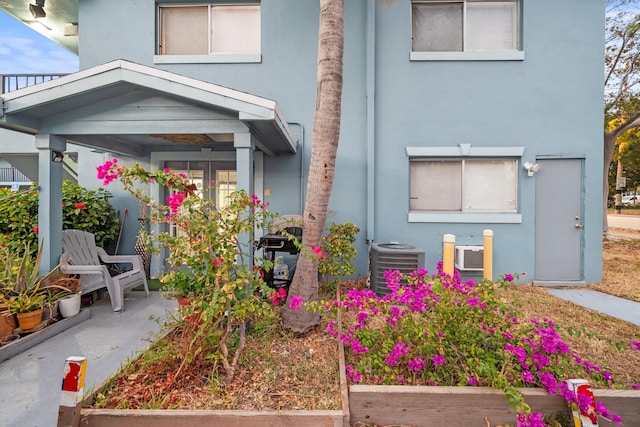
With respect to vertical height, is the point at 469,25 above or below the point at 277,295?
above

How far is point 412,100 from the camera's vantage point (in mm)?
5859

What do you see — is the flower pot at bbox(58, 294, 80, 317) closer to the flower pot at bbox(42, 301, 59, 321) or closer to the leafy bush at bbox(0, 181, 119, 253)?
the flower pot at bbox(42, 301, 59, 321)

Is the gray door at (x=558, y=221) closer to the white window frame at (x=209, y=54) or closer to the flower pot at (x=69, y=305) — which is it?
the white window frame at (x=209, y=54)

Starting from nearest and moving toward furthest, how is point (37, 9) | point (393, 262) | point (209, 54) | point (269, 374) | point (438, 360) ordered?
point (438, 360), point (269, 374), point (393, 262), point (209, 54), point (37, 9)

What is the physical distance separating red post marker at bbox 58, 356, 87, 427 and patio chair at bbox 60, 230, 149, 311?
2559 millimetres

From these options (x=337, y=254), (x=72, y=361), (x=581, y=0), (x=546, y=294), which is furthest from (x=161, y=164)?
(x=581, y=0)


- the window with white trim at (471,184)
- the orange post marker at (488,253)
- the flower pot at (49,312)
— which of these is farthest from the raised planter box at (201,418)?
the window with white trim at (471,184)

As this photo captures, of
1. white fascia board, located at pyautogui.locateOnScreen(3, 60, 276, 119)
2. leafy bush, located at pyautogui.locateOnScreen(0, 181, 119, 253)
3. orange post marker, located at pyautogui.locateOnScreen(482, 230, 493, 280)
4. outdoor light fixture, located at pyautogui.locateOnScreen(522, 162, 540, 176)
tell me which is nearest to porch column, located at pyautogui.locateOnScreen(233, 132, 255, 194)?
white fascia board, located at pyautogui.locateOnScreen(3, 60, 276, 119)

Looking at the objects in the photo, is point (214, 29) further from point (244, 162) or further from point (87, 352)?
point (87, 352)

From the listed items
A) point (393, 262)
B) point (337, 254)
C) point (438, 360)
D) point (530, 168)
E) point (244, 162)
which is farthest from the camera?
point (530, 168)

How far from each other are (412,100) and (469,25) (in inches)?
73.0

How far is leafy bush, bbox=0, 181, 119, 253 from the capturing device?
4.55m

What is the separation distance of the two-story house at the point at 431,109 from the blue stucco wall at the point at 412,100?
0.02 m

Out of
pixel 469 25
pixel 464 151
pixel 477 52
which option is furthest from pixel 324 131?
pixel 469 25
